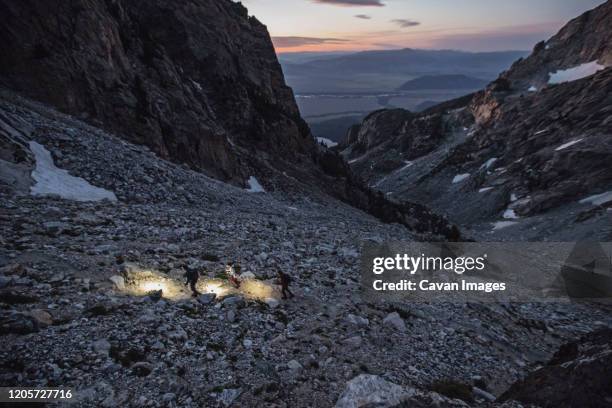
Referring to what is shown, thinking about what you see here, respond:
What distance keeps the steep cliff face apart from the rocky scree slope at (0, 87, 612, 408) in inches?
428

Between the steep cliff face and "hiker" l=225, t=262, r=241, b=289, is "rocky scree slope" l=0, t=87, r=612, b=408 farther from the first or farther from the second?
the steep cliff face

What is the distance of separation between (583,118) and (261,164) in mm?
75887

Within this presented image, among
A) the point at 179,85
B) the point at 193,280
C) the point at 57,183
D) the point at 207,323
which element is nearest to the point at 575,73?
the point at 179,85

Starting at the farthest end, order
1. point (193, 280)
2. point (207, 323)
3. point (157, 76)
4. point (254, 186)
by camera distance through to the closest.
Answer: point (254, 186) → point (157, 76) → point (193, 280) → point (207, 323)

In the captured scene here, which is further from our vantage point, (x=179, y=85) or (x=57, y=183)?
(x=179, y=85)

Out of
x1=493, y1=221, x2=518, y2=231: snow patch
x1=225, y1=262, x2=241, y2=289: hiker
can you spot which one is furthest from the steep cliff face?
x1=493, y1=221, x2=518, y2=231: snow patch

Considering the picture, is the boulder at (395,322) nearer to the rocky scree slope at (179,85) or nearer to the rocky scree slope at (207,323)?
the rocky scree slope at (207,323)

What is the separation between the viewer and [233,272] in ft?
55.9

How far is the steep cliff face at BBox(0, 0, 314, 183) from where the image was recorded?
34000 mm

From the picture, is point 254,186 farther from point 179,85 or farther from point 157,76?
point 157,76

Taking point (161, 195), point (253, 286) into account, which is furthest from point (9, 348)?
point (161, 195)

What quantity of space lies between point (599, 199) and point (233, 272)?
72801mm

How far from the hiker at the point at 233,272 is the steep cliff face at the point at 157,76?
2573 cm

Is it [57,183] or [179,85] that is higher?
[179,85]
